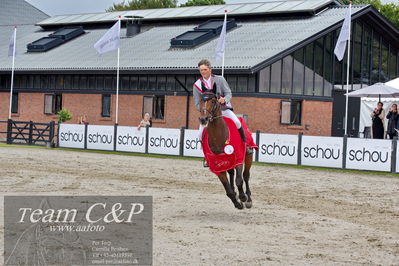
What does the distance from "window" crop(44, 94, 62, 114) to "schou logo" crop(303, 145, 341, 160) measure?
22.5m

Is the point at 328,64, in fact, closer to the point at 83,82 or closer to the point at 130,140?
the point at 83,82

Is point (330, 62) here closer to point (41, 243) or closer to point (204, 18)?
point (204, 18)

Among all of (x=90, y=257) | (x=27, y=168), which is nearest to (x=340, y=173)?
(x=27, y=168)

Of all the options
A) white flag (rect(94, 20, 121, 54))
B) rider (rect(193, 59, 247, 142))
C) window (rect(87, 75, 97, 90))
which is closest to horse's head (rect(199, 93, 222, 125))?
rider (rect(193, 59, 247, 142))

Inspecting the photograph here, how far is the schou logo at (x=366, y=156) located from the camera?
25.1m

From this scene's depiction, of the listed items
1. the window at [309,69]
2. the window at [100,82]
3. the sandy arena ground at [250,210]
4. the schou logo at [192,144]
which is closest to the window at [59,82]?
the window at [100,82]

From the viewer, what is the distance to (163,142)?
31.0 m

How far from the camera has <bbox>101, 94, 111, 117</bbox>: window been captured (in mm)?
43744

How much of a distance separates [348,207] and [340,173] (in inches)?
386

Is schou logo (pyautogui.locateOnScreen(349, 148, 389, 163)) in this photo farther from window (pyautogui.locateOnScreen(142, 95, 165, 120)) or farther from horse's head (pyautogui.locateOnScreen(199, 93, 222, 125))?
window (pyautogui.locateOnScreen(142, 95, 165, 120))

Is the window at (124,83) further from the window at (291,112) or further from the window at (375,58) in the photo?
the window at (375,58)

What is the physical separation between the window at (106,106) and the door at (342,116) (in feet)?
39.7

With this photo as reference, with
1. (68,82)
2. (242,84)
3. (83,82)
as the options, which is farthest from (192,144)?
(68,82)

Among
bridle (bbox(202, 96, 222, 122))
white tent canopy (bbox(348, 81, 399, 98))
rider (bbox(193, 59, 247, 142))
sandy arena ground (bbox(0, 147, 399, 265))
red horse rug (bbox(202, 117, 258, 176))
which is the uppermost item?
white tent canopy (bbox(348, 81, 399, 98))
